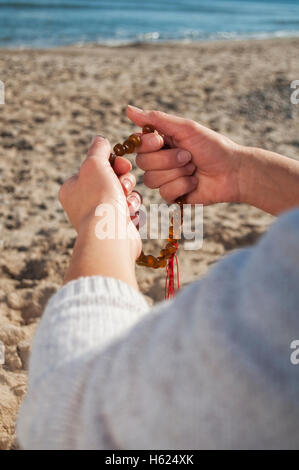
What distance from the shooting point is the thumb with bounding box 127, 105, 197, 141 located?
6.02ft

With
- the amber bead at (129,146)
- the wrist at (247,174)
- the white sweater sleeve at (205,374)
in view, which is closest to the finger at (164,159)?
the amber bead at (129,146)

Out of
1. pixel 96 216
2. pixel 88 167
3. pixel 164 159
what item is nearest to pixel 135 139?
pixel 164 159

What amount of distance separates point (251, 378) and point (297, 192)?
Answer: 3.47 feet

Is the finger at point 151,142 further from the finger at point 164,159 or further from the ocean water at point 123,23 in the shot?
the ocean water at point 123,23

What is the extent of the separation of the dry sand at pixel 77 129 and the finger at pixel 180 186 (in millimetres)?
779

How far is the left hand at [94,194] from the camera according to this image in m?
1.26

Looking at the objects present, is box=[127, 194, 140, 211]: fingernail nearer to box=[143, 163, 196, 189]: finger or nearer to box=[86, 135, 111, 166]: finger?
box=[86, 135, 111, 166]: finger

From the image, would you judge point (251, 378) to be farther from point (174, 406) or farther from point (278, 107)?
point (278, 107)

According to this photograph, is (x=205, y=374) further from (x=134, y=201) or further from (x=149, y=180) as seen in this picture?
(x=149, y=180)

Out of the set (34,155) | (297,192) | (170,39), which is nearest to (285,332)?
(297,192)

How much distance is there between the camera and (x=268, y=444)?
0.62 m

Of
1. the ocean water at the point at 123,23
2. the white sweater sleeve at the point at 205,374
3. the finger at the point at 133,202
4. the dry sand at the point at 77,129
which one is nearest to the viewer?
the white sweater sleeve at the point at 205,374

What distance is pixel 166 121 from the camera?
1.85m

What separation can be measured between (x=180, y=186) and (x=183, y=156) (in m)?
0.12
